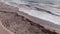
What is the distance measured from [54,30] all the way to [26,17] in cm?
26

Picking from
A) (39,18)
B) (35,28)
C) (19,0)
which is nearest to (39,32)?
(35,28)

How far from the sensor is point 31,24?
29.3 inches

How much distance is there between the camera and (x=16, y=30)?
2.30 feet

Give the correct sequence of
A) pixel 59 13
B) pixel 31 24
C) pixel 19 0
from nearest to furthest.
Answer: pixel 31 24 → pixel 59 13 → pixel 19 0

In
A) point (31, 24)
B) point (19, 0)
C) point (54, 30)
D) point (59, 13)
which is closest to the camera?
point (54, 30)

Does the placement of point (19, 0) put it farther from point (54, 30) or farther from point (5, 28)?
point (54, 30)

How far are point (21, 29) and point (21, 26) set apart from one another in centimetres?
4

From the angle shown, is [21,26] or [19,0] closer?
[21,26]

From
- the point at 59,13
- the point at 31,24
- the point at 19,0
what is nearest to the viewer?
the point at 31,24

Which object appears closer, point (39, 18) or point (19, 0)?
point (39, 18)

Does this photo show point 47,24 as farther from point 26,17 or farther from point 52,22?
point 26,17

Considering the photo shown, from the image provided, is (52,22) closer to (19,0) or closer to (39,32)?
(39,32)

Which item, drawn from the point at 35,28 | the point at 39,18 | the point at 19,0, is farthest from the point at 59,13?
the point at 19,0

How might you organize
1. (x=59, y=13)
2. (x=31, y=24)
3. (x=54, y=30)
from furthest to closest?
(x=59, y=13), (x=31, y=24), (x=54, y=30)
